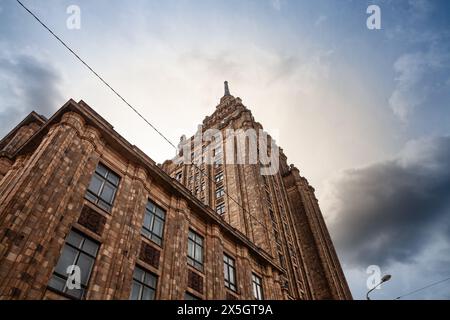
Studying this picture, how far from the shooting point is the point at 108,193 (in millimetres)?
13836

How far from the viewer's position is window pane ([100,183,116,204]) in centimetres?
1349

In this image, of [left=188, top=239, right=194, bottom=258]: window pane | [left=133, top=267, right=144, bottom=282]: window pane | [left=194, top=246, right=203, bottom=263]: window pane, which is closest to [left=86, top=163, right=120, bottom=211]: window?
[left=133, top=267, right=144, bottom=282]: window pane

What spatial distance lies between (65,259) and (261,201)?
2910 centimetres

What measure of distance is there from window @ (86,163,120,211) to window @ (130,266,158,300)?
3.33m

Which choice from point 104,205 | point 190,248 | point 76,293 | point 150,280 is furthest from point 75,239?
point 190,248

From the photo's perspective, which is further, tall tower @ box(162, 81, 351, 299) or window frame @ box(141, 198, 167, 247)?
tall tower @ box(162, 81, 351, 299)

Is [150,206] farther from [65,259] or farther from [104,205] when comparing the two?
[65,259]

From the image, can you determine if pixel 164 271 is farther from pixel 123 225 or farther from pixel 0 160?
pixel 0 160

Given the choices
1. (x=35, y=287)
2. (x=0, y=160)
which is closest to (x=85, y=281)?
(x=35, y=287)

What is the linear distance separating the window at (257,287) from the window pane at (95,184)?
12513 millimetres

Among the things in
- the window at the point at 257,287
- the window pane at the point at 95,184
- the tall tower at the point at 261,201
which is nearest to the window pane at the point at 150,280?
the window pane at the point at 95,184

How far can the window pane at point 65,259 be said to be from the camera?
995cm

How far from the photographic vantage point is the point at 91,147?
13.8 meters

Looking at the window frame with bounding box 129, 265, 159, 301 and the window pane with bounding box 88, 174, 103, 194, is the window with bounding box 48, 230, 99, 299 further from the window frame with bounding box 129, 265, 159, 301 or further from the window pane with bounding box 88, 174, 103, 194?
the window pane with bounding box 88, 174, 103, 194
